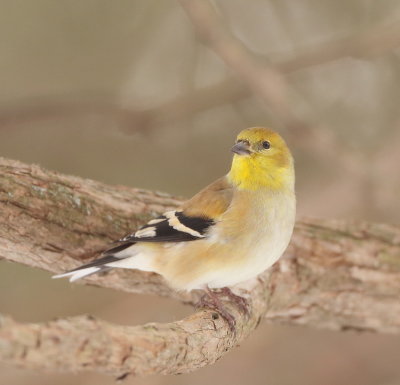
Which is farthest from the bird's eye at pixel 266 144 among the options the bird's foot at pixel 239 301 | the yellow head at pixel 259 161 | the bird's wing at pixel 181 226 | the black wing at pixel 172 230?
the bird's foot at pixel 239 301

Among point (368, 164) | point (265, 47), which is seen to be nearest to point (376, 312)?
point (368, 164)

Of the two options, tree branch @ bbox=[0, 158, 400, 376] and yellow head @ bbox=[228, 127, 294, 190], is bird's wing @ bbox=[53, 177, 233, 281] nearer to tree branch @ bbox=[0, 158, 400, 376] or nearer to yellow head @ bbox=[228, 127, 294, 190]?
yellow head @ bbox=[228, 127, 294, 190]

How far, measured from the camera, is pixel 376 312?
4738 mm

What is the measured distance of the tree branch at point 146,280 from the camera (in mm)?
2340

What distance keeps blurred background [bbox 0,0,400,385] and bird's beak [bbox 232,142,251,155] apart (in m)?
1.26

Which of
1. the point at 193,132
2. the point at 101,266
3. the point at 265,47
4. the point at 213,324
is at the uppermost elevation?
the point at 265,47

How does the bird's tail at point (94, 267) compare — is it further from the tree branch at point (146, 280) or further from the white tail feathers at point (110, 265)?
the tree branch at point (146, 280)

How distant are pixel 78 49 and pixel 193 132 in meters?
1.59

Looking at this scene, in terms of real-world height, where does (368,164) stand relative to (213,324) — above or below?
above

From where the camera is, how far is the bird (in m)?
3.70

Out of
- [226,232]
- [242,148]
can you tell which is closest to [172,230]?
[226,232]

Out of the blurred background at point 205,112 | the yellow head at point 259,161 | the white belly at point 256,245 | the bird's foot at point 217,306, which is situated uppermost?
the blurred background at point 205,112

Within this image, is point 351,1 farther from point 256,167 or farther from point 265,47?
point 256,167

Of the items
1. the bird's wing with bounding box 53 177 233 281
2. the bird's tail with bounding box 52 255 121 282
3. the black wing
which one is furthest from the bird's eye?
the bird's tail with bounding box 52 255 121 282
